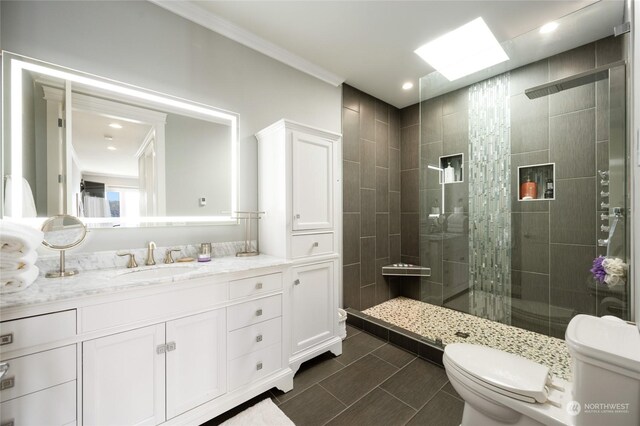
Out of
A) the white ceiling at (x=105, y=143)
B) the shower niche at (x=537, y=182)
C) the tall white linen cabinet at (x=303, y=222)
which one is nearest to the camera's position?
the white ceiling at (x=105, y=143)

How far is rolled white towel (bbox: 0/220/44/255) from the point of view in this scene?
3.25ft

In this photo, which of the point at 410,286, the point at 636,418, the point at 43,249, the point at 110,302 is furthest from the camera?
the point at 410,286

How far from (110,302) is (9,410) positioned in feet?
1.46

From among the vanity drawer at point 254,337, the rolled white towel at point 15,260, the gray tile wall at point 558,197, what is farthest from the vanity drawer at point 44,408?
the gray tile wall at point 558,197

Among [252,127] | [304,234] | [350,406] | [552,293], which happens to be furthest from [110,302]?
[552,293]

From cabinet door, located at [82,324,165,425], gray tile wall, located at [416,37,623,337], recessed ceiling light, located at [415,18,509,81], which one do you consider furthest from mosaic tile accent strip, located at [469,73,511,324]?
cabinet door, located at [82,324,165,425]

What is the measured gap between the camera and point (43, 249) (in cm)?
137

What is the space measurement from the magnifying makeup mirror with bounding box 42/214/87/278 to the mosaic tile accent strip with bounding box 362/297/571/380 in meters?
2.64

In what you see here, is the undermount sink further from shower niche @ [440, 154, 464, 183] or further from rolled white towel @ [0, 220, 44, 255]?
shower niche @ [440, 154, 464, 183]

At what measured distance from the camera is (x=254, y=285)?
5.20ft

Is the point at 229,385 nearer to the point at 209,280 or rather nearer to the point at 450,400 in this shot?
the point at 209,280

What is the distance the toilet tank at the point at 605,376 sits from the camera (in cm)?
82

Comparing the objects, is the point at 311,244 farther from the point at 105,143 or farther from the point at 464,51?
the point at 464,51

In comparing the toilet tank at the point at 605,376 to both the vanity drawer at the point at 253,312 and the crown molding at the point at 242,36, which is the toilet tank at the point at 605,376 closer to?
the vanity drawer at the point at 253,312
